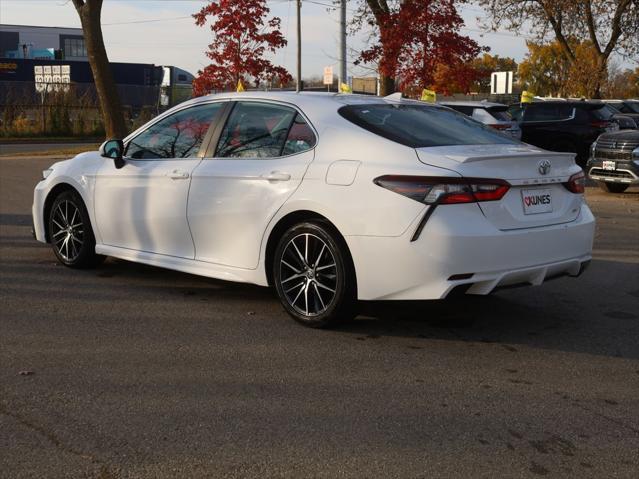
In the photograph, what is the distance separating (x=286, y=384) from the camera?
4.64m

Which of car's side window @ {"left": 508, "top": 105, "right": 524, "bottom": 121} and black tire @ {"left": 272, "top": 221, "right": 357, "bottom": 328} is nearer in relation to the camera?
black tire @ {"left": 272, "top": 221, "right": 357, "bottom": 328}

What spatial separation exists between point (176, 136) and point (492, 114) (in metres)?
13.5

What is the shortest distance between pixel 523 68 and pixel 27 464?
7516 cm

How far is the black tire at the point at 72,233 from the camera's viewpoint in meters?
7.46

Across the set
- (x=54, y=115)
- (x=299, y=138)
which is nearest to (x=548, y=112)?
(x=299, y=138)

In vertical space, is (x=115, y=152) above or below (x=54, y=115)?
below

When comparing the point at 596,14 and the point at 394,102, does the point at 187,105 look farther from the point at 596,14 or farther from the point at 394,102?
the point at 596,14

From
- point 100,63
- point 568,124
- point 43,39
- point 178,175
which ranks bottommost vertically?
point 178,175

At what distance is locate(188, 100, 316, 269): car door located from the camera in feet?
19.3

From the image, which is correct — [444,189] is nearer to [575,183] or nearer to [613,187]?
[575,183]

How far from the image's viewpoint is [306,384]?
15.2ft

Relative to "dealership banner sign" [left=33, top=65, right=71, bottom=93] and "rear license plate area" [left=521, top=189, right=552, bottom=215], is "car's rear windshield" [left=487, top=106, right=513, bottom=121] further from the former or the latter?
"dealership banner sign" [left=33, top=65, right=71, bottom=93]

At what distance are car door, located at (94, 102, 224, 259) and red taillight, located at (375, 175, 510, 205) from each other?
1.93 meters

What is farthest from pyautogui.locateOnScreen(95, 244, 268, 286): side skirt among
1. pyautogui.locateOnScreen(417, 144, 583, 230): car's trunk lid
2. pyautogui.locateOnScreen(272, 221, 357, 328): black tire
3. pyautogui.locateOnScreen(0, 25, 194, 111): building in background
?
pyautogui.locateOnScreen(0, 25, 194, 111): building in background
